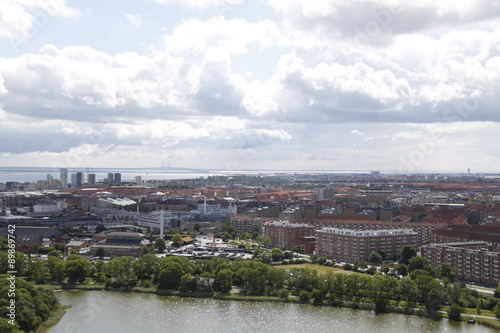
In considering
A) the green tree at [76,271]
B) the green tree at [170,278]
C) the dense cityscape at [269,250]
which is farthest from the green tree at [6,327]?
the green tree at [76,271]

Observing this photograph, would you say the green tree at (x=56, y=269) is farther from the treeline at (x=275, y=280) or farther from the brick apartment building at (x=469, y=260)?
the brick apartment building at (x=469, y=260)

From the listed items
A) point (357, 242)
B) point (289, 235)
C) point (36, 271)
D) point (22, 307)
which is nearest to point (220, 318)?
point (22, 307)

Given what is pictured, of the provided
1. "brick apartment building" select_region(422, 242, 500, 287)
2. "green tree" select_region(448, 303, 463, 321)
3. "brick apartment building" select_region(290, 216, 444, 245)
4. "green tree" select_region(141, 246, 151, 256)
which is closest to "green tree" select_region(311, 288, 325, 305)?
"green tree" select_region(448, 303, 463, 321)

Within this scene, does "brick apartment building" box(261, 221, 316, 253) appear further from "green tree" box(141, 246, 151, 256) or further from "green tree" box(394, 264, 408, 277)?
"green tree" box(394, 264, 408, 277)

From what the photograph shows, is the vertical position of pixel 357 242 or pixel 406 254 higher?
pixel 357 242

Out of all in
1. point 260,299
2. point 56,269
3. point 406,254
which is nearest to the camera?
point 260,299

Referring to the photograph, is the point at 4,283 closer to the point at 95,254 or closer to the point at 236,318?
the point at 236,318

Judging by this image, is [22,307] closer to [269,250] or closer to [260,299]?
[260,299]
